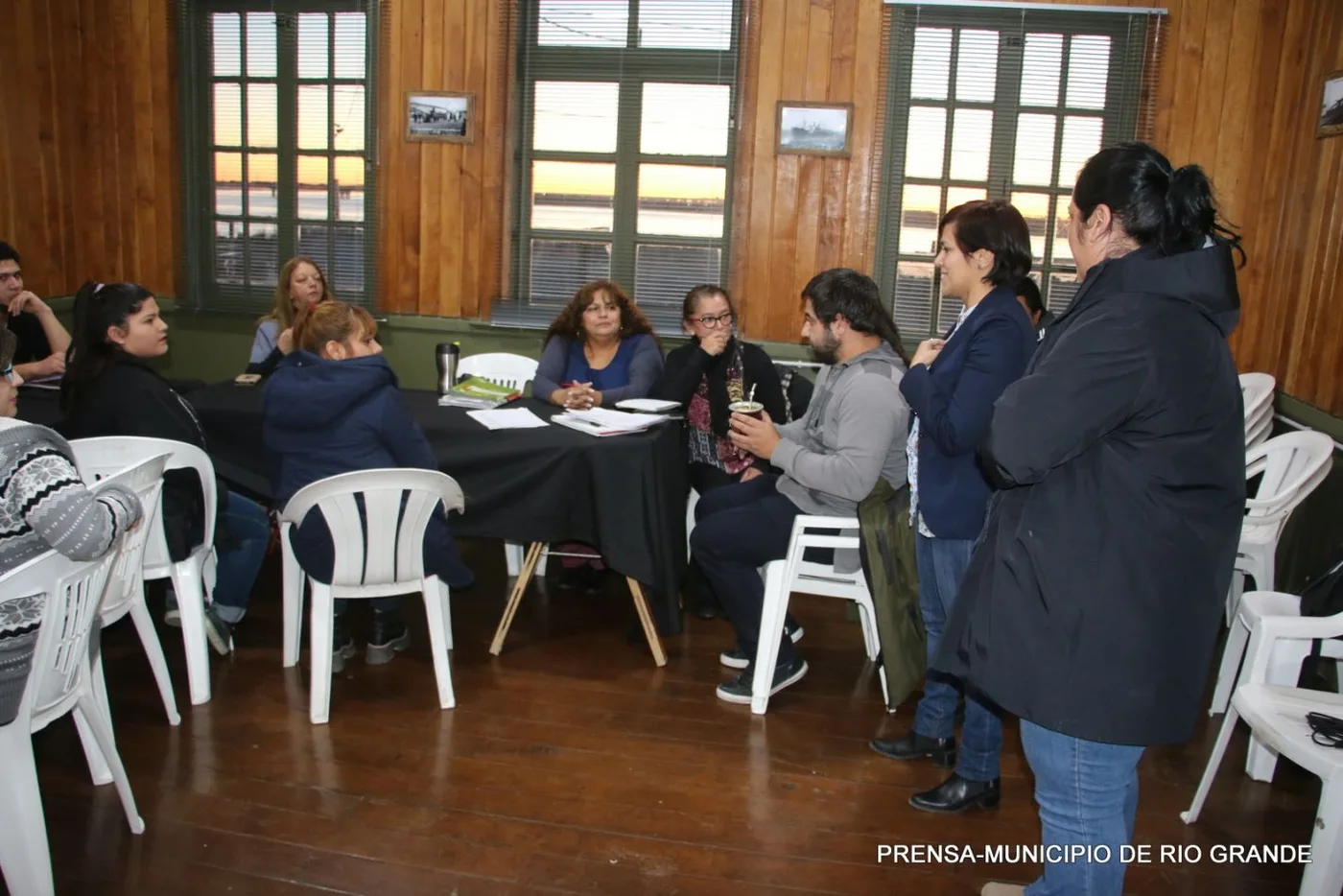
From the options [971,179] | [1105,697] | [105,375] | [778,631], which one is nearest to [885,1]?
[971,179]

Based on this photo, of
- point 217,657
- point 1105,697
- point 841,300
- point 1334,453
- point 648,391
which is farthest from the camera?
point 648,391

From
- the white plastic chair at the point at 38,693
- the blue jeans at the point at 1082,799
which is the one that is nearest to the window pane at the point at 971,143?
the blue jeans at the point at 1082,799

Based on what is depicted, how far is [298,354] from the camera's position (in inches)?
123

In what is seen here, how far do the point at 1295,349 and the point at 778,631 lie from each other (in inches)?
104

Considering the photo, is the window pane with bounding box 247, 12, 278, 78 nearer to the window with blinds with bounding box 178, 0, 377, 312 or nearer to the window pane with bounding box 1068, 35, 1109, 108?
the window with blinds with bounding box 178, 0, 377, 312

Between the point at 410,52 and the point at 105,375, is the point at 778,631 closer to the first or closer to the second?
the point at 105,375

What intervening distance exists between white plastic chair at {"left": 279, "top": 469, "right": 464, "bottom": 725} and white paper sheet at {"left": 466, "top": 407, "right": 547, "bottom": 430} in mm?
537

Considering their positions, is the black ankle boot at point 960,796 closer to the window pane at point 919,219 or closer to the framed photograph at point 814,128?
the window pane at point 919,219

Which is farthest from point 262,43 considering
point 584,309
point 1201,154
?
point 1201,154

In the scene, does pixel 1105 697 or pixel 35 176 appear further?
pixel 35 176

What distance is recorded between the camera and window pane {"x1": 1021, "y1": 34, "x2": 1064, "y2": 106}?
486 centimetres

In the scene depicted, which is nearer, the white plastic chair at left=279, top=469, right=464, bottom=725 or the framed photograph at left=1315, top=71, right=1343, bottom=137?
the white plastic chair at left=279, top=469, right=464, bottom=725

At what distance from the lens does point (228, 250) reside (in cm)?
560

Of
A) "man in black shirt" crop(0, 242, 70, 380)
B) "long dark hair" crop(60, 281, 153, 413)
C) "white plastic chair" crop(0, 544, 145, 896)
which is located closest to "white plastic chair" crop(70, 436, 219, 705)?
"long dark hair" crop(60, 281, 153, 413)
